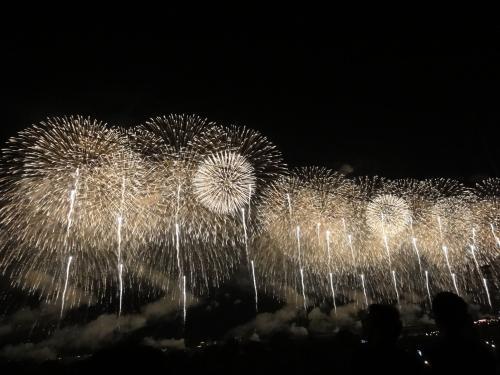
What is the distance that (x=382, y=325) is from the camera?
13.7 ft

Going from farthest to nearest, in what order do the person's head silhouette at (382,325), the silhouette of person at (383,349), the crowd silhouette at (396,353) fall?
the person's head silhouette at (382,325), the silhouette of person at (383,349), the crowd silhouette at (396,353)

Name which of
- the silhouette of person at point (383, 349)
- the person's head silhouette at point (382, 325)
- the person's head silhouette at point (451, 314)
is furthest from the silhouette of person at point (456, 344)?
the person's head silhouette at point (382, 325)

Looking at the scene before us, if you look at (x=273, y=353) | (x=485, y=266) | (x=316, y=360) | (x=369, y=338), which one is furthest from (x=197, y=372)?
(x=485, y=266)

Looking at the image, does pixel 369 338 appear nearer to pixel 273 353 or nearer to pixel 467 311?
pixel 467 311

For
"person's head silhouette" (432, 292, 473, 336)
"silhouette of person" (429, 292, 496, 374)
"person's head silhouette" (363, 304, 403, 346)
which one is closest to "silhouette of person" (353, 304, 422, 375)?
"person's head silhouette" (363, 304, 403, 346)

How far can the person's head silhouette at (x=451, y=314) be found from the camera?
13.8 feet

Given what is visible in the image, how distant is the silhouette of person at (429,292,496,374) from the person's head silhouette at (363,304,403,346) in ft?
1.62

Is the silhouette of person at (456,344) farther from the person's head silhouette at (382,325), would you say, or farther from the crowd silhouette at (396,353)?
the person's head silhouette at (382,325)

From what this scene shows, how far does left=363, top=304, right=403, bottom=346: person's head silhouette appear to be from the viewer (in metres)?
4.13

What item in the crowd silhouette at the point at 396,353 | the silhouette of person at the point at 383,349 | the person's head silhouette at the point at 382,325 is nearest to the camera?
the crowd silhouette at the point at 396,353

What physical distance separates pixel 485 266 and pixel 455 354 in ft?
130

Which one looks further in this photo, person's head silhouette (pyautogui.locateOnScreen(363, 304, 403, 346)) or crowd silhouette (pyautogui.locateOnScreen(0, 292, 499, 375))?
person's head silhouette (pyautogui.locateOnScreen(363, 304, 403, 346))

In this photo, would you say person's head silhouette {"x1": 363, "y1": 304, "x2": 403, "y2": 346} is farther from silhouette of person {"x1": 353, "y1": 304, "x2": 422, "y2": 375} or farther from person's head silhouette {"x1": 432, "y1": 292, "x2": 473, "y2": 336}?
person's head silhouette {"x1": 432, "y1": 292, "x2": 473, "y2": 336}

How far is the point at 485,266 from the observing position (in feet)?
121
